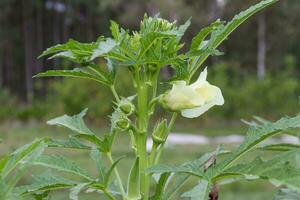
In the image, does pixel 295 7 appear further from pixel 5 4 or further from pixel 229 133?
pixel 5 4

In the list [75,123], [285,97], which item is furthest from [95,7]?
[75,123]

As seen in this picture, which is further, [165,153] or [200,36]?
[165,153]

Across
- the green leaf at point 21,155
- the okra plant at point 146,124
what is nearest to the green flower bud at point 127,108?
the okra plant at point 146,124

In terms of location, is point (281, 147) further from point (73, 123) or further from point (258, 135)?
point (73, 123)

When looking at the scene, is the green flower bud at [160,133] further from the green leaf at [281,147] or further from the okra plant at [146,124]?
the green leaf at [281,147]


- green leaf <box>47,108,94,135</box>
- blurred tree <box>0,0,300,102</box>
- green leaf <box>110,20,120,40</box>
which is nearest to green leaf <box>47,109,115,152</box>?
green leaf <box>47,108,94,135</box>

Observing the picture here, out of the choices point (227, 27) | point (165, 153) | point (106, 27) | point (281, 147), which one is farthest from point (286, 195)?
point (106, 27)
